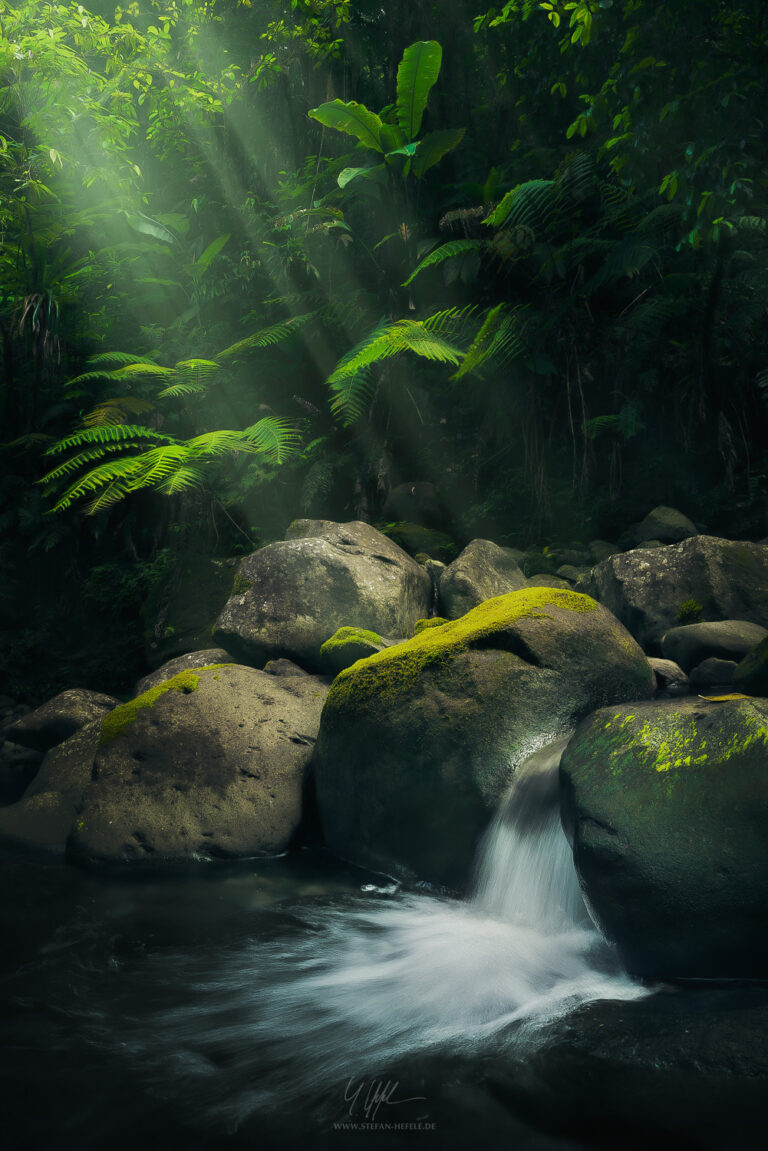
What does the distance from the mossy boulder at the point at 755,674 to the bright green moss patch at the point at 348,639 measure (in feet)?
8.66

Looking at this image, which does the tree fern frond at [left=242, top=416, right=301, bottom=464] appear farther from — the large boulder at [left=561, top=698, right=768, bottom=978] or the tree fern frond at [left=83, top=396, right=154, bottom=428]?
the large boulder at [left=561, top=698, right=768, bottom=978]

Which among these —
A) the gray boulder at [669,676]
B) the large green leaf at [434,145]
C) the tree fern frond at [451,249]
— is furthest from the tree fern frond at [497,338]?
the gray boulder at [669,676]

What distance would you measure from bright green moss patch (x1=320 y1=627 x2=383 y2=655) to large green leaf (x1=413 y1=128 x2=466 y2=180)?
6.22 metres

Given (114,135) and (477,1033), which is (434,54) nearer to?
(114,135)

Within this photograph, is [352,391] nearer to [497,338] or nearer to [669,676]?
[497,338]

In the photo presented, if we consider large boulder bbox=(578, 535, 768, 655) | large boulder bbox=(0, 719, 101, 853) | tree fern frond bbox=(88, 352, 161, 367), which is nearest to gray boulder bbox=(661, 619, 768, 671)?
large boulder bbox=(578, 535, 768, 655)

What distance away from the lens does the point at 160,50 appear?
11.2m

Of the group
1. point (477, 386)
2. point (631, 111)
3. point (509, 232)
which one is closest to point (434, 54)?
point (509, 232)

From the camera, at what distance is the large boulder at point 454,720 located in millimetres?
3824

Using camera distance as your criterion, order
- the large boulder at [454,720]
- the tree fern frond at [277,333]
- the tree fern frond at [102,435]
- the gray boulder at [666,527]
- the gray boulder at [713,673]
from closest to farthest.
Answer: the large boulder at [454,720] → the gray boulder at [713,673] → the gray boulder at [666,527] → the tree fern frond at [102,435] → the tree fern frond at [277,333]

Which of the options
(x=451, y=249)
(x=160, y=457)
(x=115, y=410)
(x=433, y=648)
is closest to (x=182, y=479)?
(x=160, y=457)

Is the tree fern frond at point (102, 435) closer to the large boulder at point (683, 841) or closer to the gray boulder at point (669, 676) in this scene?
the gray boulder at point (669, 676)

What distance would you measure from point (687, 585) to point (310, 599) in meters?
3.53

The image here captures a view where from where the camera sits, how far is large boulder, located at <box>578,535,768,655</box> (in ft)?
21.0
